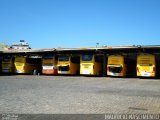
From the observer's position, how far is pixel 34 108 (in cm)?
913

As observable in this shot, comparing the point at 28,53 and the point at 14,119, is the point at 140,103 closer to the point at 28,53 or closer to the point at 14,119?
the point at 14,119

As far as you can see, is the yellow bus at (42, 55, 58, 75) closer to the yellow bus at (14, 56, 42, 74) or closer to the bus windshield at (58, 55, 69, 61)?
the bus windshield at (58, 55, 69, 61)

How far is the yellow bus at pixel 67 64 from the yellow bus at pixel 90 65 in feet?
4.20

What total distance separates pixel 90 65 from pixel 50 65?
4807mm

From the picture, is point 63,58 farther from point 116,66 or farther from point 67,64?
point 116,66

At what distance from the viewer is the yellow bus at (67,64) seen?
31.0 metres

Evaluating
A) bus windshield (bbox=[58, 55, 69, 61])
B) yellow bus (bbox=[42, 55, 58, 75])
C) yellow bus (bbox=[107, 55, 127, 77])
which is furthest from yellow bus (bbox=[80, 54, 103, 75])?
yellow bus (bbox=[42, 55, 58, 75])

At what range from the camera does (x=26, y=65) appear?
34219 mm

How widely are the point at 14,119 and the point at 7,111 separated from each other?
1103mm

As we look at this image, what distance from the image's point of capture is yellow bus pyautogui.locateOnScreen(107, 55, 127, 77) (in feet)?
92.4

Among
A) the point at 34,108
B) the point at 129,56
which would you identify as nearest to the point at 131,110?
the point at 34,108

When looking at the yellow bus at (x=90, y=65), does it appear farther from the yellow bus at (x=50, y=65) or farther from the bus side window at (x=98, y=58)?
the yellow bus at (x=50, y=65)

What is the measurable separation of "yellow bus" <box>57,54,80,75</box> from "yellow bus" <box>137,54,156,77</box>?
739 cm

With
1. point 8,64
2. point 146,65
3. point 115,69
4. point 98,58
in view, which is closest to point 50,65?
point 98,58
